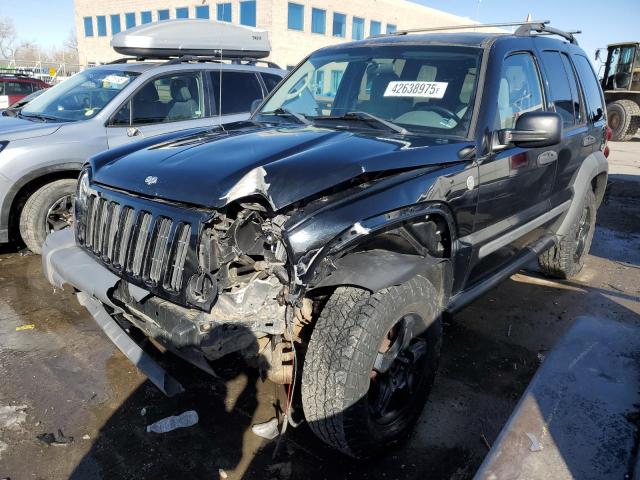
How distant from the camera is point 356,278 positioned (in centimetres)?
221

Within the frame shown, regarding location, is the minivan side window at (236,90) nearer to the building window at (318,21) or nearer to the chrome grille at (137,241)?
the chrome grille at (137,241)

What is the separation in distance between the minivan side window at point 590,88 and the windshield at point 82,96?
14.2 ft

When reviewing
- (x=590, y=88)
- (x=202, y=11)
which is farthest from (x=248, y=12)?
Answer: (x=590, y=88)

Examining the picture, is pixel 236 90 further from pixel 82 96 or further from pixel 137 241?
pixel 137 241

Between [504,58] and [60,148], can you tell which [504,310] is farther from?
[60,148]

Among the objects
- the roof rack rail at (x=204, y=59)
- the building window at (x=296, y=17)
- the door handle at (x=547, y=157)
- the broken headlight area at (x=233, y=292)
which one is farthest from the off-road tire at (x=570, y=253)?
the building window at (x=296, y=17)

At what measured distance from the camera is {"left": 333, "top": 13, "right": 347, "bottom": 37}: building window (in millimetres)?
35125

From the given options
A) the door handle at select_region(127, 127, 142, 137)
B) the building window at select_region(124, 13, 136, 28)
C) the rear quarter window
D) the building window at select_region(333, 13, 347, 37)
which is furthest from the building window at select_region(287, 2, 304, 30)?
the door handle at select_region(127, 127, 142, 137)

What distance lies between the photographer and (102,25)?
Result: 3859 cm

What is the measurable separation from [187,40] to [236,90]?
0.83 meters

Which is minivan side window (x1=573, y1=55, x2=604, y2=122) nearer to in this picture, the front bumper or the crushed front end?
the crushed front end

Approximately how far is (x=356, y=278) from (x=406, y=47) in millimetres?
1925

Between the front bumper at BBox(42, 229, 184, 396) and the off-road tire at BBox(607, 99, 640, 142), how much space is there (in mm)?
17818

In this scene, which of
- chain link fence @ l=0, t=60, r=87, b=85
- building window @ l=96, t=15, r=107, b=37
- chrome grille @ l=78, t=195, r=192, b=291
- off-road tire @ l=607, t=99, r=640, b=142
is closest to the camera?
chrome grille @ l=78, t=195, r=192, b=291
